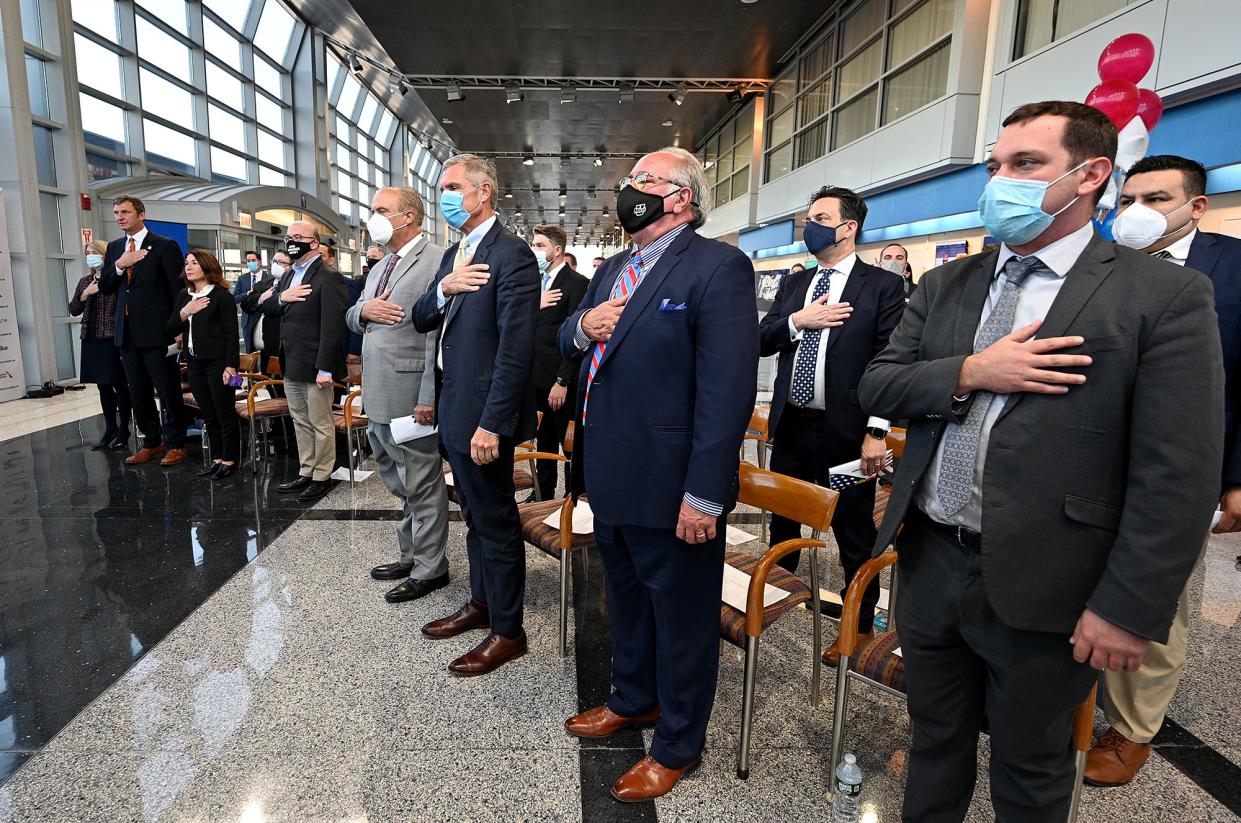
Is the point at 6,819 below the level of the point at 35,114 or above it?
below

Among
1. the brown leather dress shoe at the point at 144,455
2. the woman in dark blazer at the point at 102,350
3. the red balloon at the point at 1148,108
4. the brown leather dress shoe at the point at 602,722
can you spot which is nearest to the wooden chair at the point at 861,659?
the brown leather dress shoe at the point at 602,722

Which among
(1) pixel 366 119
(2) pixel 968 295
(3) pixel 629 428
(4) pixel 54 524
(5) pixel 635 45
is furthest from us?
(1) pixel 366 119

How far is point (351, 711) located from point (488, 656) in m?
0.48

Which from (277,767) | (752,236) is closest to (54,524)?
(277,767)

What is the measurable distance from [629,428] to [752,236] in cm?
1429

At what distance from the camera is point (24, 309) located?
798 centimetres

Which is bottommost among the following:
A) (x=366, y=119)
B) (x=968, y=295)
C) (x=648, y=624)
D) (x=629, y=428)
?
(x=648, y=624)

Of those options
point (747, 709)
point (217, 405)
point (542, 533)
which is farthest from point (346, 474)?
point (747, 709)

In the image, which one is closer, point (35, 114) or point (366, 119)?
point (35, 114)

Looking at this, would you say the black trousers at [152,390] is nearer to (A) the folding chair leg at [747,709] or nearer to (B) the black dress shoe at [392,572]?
(B) the black dress shoe at [392,572]

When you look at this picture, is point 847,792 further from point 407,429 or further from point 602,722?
point 407,429

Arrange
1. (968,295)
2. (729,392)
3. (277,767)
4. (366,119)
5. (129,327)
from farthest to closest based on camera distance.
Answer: (366,119) < (129,327) < (277,767) < (729,392) < (968,295)

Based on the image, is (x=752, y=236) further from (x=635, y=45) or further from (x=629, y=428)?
(x=629, y=428)

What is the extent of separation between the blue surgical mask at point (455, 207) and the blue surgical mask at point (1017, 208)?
68.9 inches
